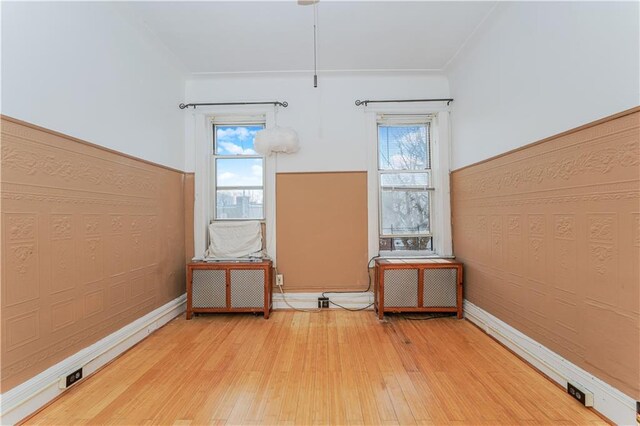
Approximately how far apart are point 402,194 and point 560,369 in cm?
219

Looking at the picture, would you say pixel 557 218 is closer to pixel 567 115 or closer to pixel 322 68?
pixel 567 115

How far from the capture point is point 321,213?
3.44 meters

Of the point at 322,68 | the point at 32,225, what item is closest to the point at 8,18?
the point at 32,225

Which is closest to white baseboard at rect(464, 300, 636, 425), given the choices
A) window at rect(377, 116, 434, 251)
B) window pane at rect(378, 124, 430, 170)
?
window at rect(377, 116, 434, 251)

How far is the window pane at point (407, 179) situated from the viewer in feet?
11.7

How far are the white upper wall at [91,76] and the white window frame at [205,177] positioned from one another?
1.02ft

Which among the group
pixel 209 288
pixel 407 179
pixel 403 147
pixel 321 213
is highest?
pixel 403 147

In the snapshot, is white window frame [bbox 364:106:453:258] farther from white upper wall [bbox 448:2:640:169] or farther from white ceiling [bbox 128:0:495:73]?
white ceiling [bbox 128:0:495:73]

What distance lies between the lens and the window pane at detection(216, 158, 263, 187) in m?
3.59

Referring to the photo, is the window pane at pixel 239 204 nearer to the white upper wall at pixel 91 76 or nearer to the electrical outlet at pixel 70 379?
the white upper wall at pixel 91 76

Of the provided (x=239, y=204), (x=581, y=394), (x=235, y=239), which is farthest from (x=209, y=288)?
(x=581, y=394)

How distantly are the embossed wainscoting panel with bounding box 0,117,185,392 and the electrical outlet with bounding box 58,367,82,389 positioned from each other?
5.5 inches

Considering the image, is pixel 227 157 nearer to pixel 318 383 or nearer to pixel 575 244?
pixel 318 383

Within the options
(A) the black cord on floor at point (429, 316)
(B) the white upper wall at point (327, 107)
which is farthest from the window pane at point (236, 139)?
(A) the black cord on floor at point (429, 316)
